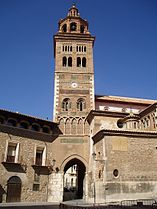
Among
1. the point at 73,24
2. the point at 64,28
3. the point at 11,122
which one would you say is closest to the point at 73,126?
the point at 11,122

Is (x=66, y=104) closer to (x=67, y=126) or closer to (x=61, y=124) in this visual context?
(x=61, y=124)

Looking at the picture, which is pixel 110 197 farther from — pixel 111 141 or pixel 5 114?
pixel 5 114

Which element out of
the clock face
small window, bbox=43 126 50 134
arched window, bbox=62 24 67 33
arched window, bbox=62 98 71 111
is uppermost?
arched window, bbox=62 24 67 33

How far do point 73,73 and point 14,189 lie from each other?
14676 mm

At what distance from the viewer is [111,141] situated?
67.0ft

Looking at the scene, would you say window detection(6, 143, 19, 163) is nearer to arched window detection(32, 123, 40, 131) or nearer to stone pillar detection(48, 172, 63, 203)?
arched window detection(32, 123, 40, 131)

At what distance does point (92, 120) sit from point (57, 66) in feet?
28.5

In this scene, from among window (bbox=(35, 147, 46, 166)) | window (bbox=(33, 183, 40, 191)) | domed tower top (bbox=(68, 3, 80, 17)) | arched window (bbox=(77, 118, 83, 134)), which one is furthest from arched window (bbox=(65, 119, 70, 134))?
domed tower top (bbox=(68, 3, 80, 17))

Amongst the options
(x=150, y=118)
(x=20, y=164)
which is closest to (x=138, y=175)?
(x=150, y=118)

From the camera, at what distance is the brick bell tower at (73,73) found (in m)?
27.3

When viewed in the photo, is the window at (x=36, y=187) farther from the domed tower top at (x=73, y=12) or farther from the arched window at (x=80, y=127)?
the domed tower top at (x=73, y=12)

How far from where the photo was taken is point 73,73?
2975 cm

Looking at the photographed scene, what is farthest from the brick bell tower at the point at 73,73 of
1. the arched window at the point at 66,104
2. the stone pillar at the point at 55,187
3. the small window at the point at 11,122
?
the small window at the point at 11,122

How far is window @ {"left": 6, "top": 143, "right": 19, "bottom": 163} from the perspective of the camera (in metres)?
22.7
